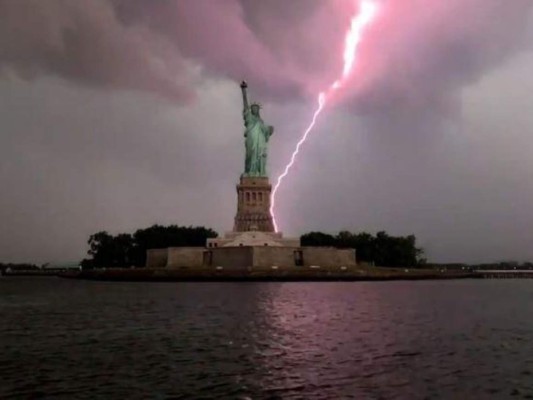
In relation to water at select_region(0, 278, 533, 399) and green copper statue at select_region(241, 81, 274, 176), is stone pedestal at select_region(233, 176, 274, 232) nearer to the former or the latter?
green copper statue at select_region(241, 81, 274, 176)

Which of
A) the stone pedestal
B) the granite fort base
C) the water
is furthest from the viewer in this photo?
the stone pedestal

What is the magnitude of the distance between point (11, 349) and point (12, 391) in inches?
285

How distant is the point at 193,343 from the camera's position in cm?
2378

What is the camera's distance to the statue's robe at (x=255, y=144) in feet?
321

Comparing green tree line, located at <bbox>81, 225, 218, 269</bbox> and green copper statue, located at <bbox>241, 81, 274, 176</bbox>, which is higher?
green copper statue, located at <bbox>241, 81, 274, 176</bbox>

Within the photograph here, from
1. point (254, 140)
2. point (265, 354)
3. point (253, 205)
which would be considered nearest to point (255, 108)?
point (254, 140)

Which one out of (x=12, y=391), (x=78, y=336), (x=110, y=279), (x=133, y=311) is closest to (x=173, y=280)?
(x=110, y=279)

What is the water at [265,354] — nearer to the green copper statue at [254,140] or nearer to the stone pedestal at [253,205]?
the stone pedestal at [253,205]

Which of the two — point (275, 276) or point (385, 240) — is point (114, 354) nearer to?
point (275, 276)

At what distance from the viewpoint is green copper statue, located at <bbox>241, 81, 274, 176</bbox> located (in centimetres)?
9775

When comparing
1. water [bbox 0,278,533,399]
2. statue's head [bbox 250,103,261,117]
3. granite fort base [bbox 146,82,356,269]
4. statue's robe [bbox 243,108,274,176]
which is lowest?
water [bbox 0,278,533,399]

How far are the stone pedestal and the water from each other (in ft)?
185

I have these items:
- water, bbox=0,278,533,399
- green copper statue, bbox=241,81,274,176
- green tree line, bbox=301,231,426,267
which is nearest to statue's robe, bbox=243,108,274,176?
green copper statue, bbox=241,81,274,176

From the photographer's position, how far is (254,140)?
9769cm
